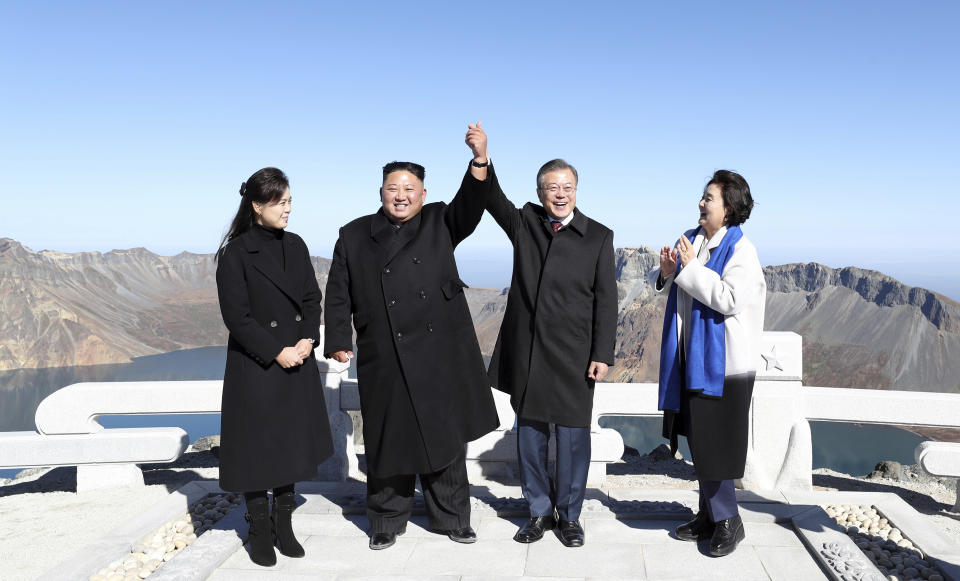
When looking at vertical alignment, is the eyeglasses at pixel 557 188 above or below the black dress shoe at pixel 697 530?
above

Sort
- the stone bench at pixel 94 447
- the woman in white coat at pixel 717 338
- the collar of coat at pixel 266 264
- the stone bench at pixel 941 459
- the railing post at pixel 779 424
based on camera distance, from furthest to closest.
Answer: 1. the stone bench at pixel 94 447
2. the railing post at pixel 779 424
3. the stone bench at pixel 941 459
4. the collar of coat at pixel 266 264
5. the woman in white coat at pixel 717 338

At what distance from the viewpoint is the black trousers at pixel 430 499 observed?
12.1 feet

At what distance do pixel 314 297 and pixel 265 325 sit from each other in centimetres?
32

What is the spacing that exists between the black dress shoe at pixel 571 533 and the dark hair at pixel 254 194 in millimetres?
2124

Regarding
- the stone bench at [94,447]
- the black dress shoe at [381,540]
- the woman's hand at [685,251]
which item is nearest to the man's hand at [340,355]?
the black dress shoe at [381,540]

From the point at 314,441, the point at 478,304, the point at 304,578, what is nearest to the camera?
the point at 304,578

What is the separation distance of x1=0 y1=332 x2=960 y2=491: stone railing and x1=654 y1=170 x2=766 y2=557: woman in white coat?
1455 mm

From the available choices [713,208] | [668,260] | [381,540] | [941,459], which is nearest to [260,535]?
[381,540]

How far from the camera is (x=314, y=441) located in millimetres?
3547

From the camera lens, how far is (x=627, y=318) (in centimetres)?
6719

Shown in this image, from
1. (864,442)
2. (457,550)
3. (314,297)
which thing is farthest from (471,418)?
(864,442)

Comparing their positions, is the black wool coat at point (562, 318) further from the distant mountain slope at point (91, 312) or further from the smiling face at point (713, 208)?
the distant mountain slope at point (91, 312)

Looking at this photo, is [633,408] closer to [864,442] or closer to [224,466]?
[224,466]

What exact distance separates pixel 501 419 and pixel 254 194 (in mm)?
2405
